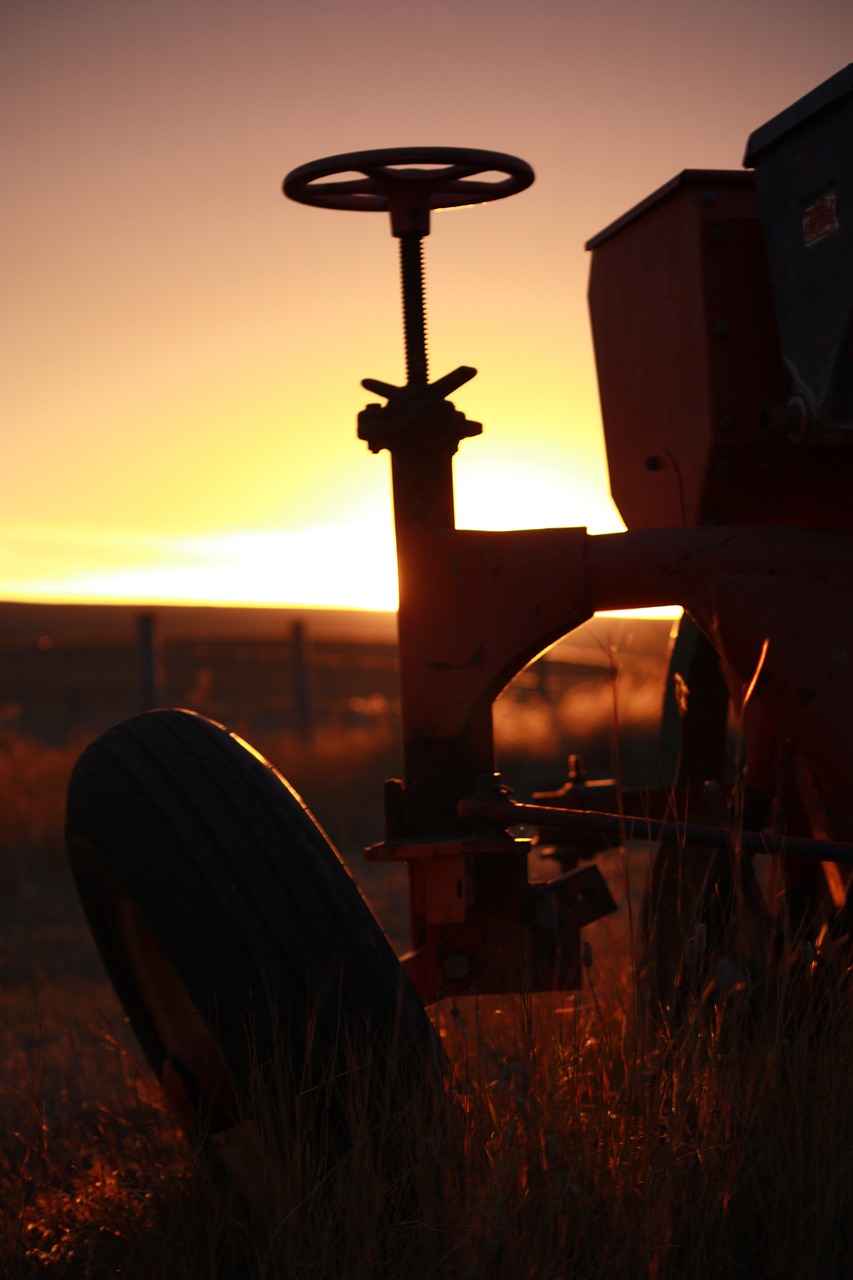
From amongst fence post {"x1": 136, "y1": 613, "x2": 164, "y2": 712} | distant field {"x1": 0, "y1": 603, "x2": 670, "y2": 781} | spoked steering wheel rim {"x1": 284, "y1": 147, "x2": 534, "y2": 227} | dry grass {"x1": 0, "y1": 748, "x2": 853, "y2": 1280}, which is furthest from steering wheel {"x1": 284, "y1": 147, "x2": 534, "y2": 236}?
fence post {"x1": 136, "y1": 613, "x2": 164, "y2": 712}

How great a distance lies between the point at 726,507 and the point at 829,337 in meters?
0.37

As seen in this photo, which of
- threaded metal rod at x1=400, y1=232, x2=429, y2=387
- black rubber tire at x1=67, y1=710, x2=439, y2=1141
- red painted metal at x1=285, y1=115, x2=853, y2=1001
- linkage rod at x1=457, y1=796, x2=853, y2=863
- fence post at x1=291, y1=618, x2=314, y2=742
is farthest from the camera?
fence post at x1=291, y1=618, x2=314, y2=742

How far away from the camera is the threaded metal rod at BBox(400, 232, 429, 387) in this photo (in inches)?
89.7

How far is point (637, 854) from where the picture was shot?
6594 mm

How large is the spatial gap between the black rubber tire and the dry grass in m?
0.09

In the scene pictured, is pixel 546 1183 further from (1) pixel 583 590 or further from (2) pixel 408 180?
(2) pixel 408 180

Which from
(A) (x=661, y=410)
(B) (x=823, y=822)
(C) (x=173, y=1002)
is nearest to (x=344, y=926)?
(C) (x=173, y=1002)

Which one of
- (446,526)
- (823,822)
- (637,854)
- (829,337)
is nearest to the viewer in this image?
→ (829,337)

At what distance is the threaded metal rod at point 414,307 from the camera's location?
228cm

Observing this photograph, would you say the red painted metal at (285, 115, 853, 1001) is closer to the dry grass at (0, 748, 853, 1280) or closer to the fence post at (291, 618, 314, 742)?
the dry grass at (0, 748, 853, 1280)

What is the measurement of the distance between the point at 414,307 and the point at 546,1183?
1440mm

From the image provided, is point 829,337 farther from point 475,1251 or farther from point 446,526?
point 475,1251

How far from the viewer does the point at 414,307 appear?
7.64 feet

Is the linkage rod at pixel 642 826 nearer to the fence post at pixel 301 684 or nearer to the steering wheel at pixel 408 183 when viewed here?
the steering wheel at pixel 408 183
